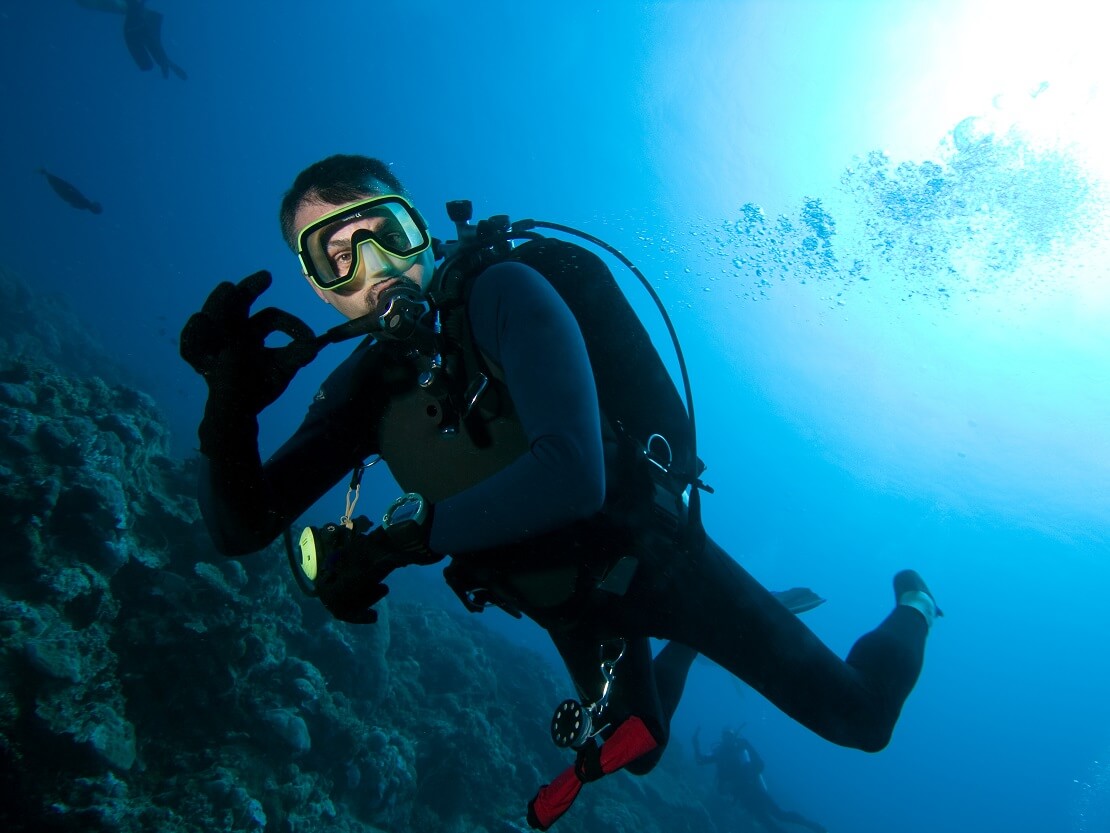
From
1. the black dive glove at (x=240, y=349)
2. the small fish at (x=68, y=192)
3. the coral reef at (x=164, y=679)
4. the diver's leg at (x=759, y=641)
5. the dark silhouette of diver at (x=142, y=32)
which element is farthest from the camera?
the dark silhouette of diver at (x=142, y=32)

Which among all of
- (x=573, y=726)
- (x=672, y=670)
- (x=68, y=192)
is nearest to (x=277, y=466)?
(x=573, y=726)

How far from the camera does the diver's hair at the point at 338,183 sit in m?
2.39

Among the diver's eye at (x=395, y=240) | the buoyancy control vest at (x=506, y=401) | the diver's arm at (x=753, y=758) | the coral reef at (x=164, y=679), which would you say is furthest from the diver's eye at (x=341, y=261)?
the diver's arm at (x=753, y=758)

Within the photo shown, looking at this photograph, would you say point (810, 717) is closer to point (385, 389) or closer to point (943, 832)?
point (385, 389)

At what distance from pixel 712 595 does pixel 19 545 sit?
7.27 metres

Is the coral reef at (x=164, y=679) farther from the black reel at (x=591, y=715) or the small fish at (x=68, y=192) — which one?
the small fish at (x=68, y=192)

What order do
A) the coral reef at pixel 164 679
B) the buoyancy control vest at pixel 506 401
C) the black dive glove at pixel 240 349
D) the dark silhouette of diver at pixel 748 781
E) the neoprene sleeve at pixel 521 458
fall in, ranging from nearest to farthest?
the black dive glove at pixel 240 349 < the neoprene sleeve at pixel 521 458 < the buoyancy control vest at pixel 506 401 < the coral reef at pixel 164 679 < the dark silhouette of diver at pixel 748 781

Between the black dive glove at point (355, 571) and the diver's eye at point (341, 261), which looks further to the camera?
the diver's eye at point (341, 261)

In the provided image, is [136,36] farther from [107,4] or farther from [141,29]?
[107,4]

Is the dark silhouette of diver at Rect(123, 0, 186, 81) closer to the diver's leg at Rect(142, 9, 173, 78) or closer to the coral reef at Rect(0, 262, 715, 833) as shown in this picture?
the diver's leg at Rect(142, 9, 173, 78)

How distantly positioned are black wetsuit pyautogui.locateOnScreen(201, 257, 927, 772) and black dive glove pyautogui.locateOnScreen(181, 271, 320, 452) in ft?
0.30

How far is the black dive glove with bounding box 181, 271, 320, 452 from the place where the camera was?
1562 mm

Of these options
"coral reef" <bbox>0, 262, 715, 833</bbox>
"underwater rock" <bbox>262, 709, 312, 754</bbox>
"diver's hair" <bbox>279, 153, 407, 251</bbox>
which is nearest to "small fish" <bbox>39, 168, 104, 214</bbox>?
"coral reef" <bbox>0, 262, 715, 833</bbox>

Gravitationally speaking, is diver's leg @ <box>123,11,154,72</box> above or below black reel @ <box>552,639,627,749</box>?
above
